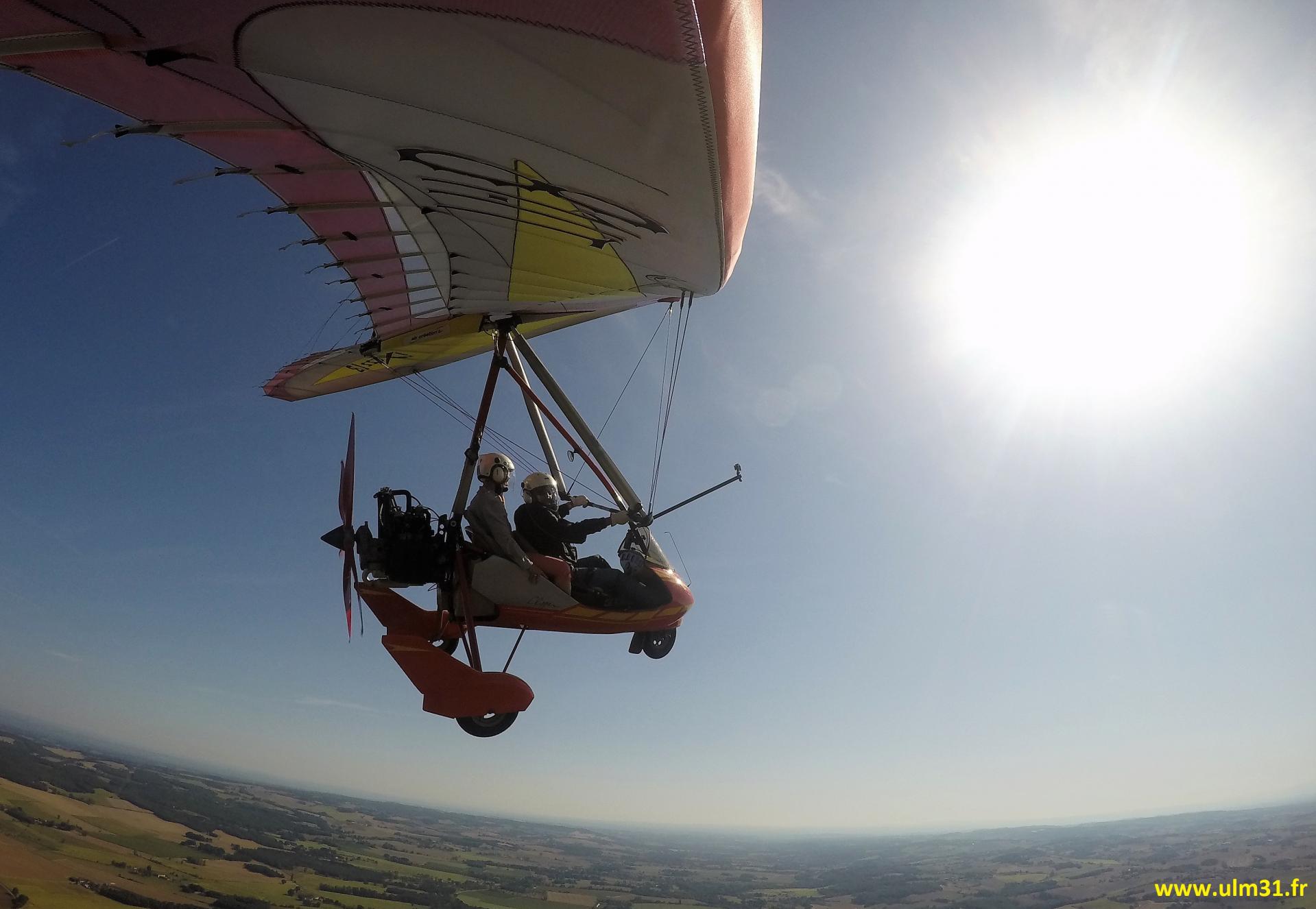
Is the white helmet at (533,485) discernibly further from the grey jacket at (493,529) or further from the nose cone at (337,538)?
the nose cone at (337,538)


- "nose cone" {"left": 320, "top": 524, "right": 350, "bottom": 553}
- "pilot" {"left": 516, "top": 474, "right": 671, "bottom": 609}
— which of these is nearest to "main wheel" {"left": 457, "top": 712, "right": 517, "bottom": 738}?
"pilot" {"left": 516, "top": 474, "right": 671, "bottom": 609}

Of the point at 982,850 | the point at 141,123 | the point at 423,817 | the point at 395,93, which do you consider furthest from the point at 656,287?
the point at 982,850

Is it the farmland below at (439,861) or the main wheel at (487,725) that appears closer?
the main wheel at (487,725)

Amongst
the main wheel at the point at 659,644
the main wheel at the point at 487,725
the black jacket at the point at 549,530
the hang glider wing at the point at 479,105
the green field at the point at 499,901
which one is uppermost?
the hang glider wing at the point at 479,105

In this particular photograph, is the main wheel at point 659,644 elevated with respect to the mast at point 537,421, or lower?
lower

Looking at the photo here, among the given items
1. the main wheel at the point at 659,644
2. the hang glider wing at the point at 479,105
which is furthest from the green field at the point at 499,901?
the hang glider wing at the point at 479,105

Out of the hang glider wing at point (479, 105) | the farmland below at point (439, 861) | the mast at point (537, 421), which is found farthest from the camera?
the farmland below at point (439, 861)

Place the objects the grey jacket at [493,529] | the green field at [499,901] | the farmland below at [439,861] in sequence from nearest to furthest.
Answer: the grey jacket at [493,529]
the farmland below at [439,861]
the green field at [499,901]
